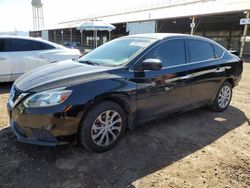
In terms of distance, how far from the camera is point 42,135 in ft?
8.89

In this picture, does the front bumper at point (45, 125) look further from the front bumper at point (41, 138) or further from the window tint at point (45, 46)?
the window tint at point (45, 46)

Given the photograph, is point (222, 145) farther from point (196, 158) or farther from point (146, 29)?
point (146, 29)

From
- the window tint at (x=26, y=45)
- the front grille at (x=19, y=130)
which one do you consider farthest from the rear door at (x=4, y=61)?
the front grille at (x=19, y=130)

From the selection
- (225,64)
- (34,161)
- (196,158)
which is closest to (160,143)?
(196,158)

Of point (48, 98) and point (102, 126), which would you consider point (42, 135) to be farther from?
point (102, 126)

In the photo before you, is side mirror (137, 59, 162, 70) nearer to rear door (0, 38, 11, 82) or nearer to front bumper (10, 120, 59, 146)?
front bumper (10, 120, 59, 146)

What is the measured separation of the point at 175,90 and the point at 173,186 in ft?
5.29

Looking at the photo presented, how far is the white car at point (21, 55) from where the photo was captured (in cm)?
598

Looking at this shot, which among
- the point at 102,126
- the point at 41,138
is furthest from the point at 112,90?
the point at 41,138

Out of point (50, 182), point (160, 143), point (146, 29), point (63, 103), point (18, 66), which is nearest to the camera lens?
point (50, 182)

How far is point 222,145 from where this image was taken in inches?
137

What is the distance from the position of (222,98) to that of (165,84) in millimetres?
1984

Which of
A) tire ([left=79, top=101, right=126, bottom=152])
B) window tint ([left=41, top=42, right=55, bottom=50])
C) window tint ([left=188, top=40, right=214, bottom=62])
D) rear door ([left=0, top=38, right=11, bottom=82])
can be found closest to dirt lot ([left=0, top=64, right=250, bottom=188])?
tire ([left=79, top=101, right=126, bottom=152])

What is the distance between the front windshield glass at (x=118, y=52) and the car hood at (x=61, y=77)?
11.1 inches
